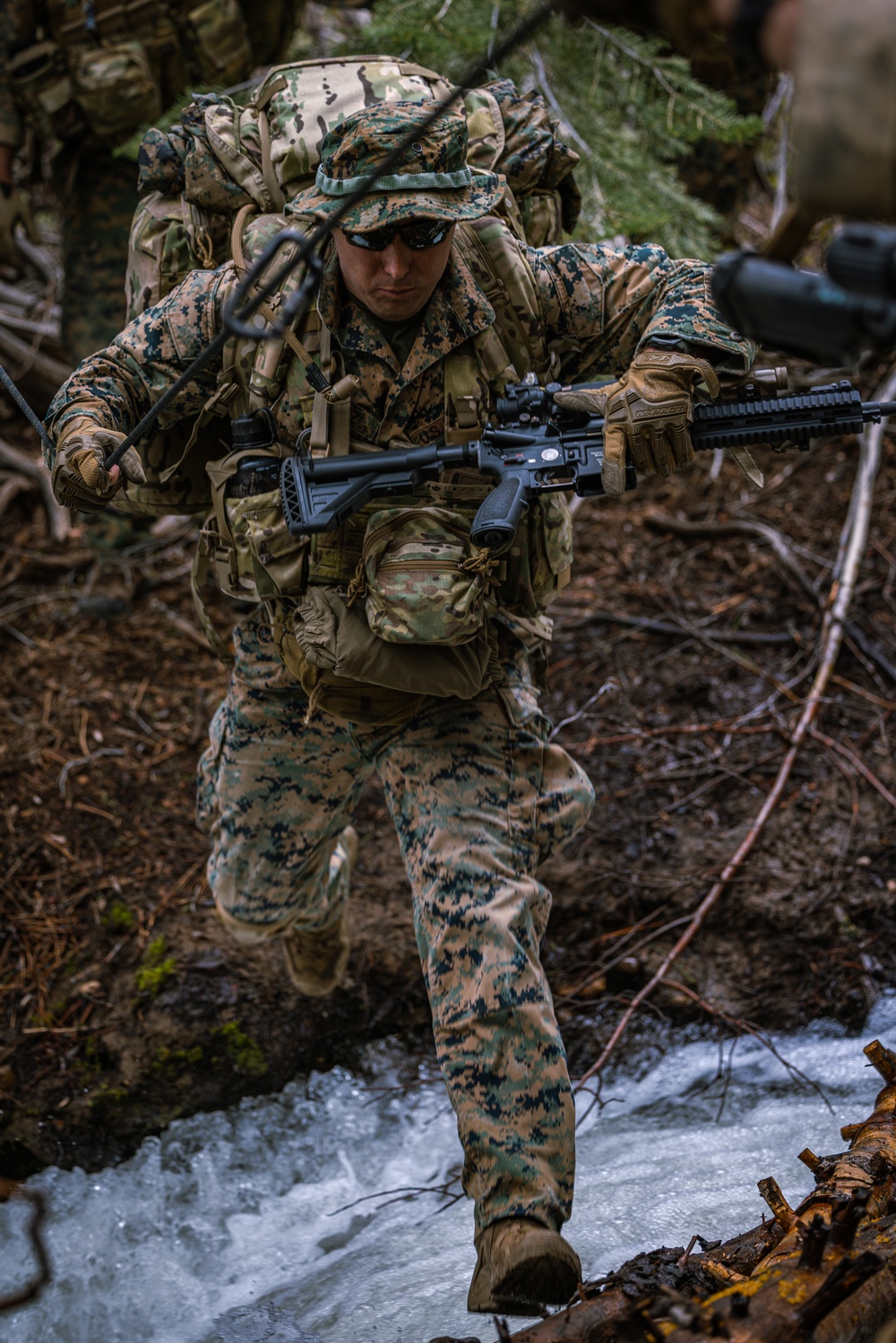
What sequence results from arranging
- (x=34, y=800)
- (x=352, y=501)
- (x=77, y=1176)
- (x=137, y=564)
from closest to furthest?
(x=352, y=501) < (x=77, y=1176) < (x=34, y=800) < (x=137, y=564)

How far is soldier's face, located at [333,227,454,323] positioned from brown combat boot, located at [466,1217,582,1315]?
2.17 m

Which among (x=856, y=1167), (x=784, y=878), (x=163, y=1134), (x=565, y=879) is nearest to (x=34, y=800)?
(x=163, y=1134)

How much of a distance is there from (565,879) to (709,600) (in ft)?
5.93

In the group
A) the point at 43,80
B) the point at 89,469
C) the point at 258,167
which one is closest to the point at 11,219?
the point at 43,80

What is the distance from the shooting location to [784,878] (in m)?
4.34

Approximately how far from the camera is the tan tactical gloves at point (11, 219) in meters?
5.38

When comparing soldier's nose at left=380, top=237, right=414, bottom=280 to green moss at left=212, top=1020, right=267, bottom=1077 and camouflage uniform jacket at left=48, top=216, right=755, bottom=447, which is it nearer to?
camouflage uniform jacket at left=48, top=216, right=755, bottom=447

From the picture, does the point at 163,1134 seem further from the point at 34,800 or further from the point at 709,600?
the point at 709,600

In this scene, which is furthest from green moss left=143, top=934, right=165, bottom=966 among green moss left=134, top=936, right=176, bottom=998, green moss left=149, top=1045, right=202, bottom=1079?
green moss left=149, top=1045, right=202, bottom=1079

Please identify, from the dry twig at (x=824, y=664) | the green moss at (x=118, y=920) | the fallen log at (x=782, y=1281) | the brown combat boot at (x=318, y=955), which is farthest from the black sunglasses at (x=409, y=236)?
the green moss at (x=118, y=920)

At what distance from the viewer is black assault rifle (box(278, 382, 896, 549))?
2.95 metres

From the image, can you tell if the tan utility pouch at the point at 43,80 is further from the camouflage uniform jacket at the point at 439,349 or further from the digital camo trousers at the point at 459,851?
the digital camo trousers at the point at 459,851

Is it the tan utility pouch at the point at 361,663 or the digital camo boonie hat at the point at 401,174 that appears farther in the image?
the tan utility pouch at the point at 361,663

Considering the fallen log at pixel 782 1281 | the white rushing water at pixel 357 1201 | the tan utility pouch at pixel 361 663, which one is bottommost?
the white rushing water at pixel 357 1201
